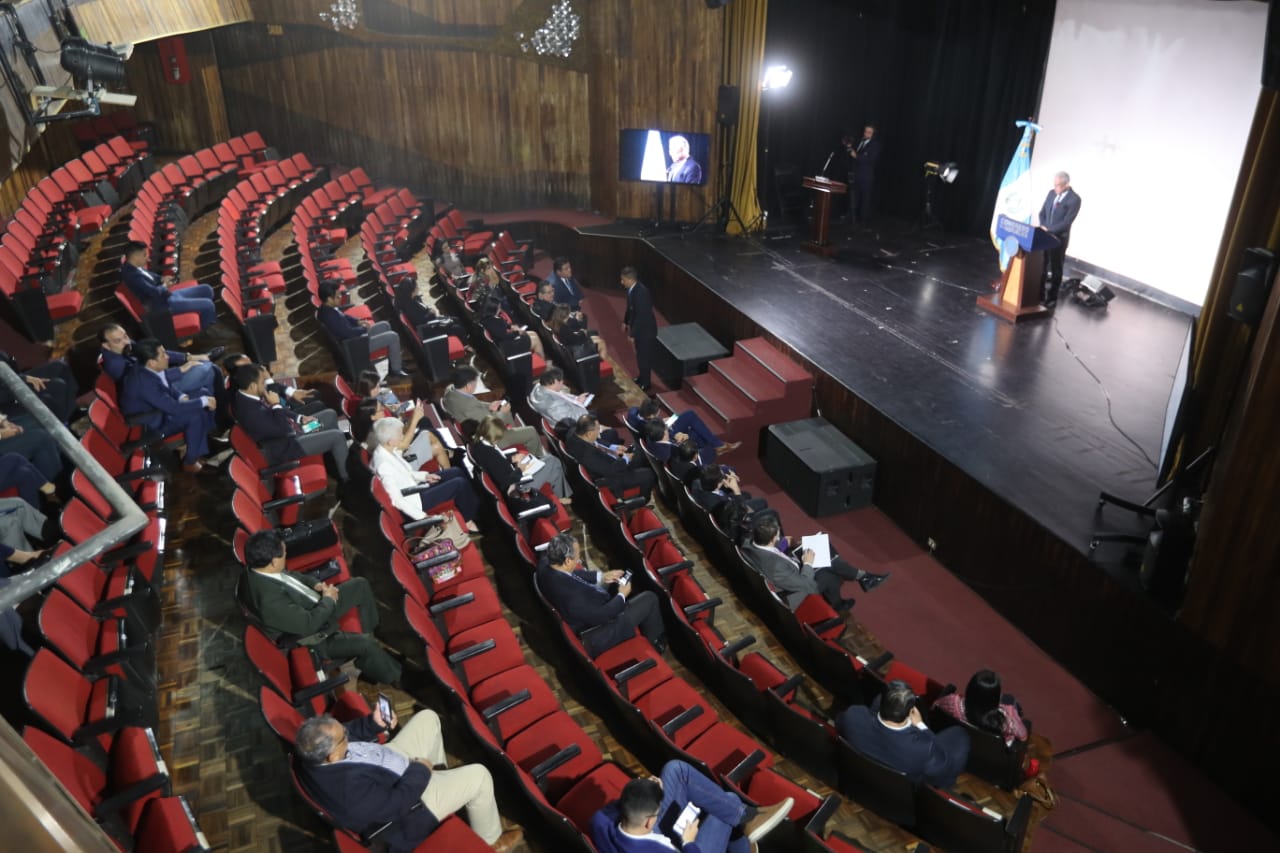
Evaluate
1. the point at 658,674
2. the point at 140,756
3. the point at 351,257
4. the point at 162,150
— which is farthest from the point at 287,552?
the point at 162,150

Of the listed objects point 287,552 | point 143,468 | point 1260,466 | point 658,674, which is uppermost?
point 1260,466

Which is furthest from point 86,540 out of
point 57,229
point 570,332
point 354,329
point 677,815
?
point 57,229

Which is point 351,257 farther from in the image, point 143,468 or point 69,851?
point 69,851

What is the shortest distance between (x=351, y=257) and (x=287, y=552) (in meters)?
4.83

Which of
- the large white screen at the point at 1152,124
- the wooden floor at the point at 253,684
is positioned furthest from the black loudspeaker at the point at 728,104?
the wooden floor at the point at 253,684

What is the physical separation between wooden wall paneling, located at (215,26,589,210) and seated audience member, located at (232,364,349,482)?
238 inches

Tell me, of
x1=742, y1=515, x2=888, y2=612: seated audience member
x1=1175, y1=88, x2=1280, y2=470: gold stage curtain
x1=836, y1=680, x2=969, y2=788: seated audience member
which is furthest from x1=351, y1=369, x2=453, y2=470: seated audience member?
x1=1175, y1=88, x2=1280, y2=470: gold stage curtain

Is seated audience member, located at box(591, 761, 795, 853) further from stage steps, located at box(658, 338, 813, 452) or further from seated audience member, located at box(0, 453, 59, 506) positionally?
stage steps, located at box(658, 338, 813, 452)

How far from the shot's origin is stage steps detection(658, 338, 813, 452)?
605cm

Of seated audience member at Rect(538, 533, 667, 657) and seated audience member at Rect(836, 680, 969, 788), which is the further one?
seated audience member at Rect(538, 533, 667, 657)

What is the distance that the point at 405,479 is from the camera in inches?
167

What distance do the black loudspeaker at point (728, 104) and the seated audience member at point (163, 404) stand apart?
5538mm

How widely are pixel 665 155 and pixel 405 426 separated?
16.7 ft

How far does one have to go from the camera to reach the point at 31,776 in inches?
22.5
